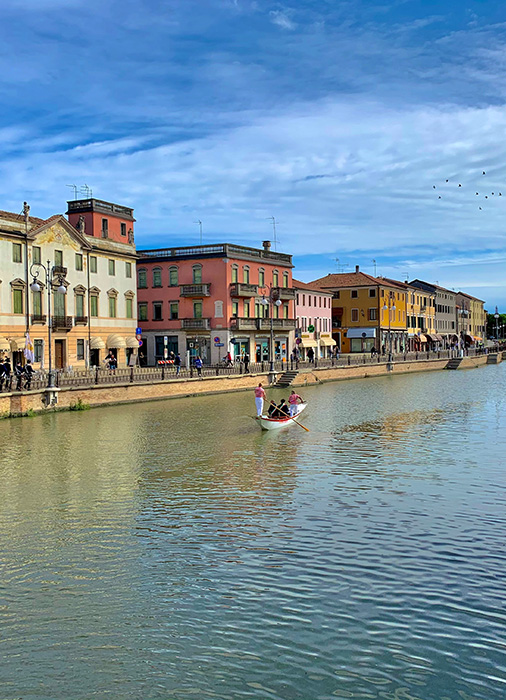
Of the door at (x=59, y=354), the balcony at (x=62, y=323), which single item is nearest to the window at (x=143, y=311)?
the balcony at (x=62, y=323)

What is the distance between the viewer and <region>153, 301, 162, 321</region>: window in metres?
71.8

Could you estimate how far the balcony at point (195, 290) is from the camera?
226ft

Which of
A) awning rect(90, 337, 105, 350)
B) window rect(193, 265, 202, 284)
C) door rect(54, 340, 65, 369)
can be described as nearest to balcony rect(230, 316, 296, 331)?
window rect(193, 265, 202, 284)

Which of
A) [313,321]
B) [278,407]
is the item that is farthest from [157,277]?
[278,407]

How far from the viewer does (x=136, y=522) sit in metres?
17.3

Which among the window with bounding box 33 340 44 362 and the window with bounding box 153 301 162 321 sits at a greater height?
the window with bounding box 153 301 162 321

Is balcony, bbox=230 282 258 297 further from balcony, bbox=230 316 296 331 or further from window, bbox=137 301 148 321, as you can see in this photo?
window, bbox=137 301 148 321

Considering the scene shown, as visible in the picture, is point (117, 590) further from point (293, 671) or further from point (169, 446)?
point (169, 446)

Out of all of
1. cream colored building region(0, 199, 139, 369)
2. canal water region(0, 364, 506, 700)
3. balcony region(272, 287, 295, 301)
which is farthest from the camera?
balcony region(272, 287, 295, 301)

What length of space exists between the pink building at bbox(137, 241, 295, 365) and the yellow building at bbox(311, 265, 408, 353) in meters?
32.5

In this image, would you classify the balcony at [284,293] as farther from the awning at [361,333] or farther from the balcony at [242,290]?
the awning at [361,333]

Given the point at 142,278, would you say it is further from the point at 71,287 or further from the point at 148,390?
the point at 148,390

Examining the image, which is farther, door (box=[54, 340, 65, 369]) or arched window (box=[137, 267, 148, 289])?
arched window (box=[137, 267, 148, 289])

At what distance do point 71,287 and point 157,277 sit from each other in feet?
58.7
